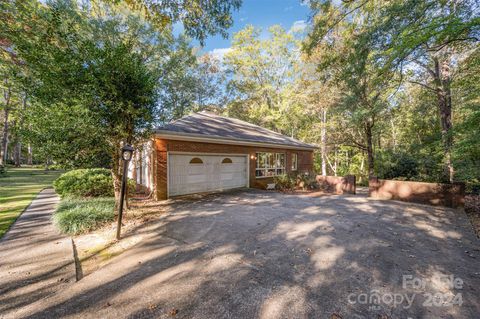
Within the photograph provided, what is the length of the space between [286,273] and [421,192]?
8.24m

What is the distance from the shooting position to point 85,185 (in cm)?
824

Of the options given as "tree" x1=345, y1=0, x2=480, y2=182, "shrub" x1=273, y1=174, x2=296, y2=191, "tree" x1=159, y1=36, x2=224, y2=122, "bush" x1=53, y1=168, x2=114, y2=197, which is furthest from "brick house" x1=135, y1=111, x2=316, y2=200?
"tree" x1=159, y1=36, x2=224, y2=122

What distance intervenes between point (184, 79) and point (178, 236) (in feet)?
68.9

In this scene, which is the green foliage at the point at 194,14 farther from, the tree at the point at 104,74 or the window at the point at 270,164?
the window at the point at 270,164

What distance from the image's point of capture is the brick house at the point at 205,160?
333 inches

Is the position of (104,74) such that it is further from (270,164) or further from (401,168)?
(401,168)

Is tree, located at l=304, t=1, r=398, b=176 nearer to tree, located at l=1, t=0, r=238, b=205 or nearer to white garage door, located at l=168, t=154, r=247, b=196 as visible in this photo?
tree, located at l=1, t=0, r=238, b=205

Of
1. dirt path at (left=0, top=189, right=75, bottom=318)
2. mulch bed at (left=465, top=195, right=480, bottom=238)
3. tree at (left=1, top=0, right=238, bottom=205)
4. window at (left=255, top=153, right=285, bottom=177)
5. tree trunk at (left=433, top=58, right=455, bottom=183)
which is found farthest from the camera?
window at (left=255, top=153, right=285, bottom=177)

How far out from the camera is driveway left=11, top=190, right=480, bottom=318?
2494 millimetres

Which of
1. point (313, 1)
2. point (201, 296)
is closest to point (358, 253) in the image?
point (201, 296)

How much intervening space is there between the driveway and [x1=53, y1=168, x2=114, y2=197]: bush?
456 cm

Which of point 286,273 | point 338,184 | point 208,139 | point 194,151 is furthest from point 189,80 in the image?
point 286,273

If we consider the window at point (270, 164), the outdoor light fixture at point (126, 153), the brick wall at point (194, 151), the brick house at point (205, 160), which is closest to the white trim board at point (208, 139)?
the brick house at point (205, 160)

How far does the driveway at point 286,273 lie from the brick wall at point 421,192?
2.11 m
